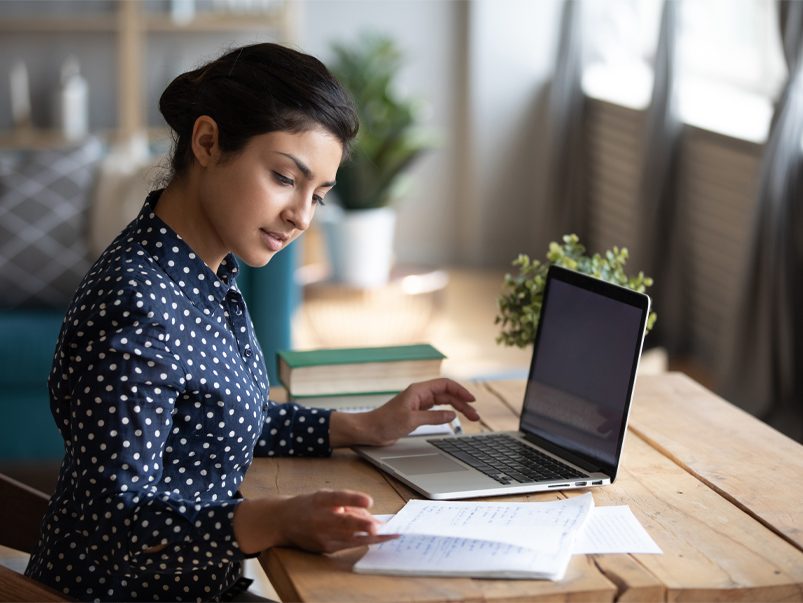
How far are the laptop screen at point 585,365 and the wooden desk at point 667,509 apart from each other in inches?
3.1

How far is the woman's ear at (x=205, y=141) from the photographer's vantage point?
1562mm

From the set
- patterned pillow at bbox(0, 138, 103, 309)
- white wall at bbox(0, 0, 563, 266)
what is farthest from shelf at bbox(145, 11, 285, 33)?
patterned pillow at bbox(0, 138, 103, 309)

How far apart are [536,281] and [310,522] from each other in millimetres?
881

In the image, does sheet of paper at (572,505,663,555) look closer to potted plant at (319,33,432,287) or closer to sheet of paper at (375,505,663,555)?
sheet of paper at (375,505,663,555)

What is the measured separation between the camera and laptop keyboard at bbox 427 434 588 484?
163 cm

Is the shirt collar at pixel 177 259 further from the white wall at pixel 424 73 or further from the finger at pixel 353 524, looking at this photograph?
the white wall at pixel 424 73

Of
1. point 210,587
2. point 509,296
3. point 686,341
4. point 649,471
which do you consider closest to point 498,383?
point 509,296

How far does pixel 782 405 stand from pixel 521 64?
3007mm

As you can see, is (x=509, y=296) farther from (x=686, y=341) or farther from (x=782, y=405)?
(x=686, y=341)

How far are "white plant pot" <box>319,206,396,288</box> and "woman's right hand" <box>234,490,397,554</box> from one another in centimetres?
400

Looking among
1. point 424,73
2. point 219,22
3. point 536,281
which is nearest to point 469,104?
point 424,73

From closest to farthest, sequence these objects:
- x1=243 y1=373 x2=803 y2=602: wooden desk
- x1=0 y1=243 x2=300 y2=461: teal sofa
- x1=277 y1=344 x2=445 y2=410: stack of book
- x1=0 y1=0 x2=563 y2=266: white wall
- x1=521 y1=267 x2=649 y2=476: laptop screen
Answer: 1. x1=243 y1=373 x2=803 y2=602: wooden desk
2. x1=521 y1=267 x2=649 y2=476: laptop screen
3. x1=277 y1=344 x2=445 y2=410: stack of book
4. x1=0 y1=243 x2=300 y2=461: teal sofa
5. x1=0 y1=0 x2=563 y2=266: white wall

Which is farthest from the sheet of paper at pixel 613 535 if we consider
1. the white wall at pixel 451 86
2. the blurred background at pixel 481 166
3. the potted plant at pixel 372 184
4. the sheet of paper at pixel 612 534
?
the white wall at pixel 451 86

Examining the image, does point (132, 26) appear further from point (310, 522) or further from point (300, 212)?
point (310, 522)
